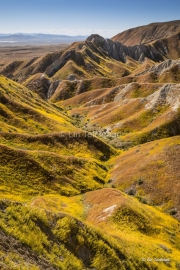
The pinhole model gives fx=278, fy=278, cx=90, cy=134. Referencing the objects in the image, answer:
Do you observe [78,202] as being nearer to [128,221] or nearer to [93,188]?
[93,188]

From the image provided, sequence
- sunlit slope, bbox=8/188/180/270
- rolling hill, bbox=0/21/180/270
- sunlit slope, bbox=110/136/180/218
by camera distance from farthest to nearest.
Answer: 1. sunlit slope, bbox=110/136/180/218
2. sunlit slope, bbox=8/188/180/270
3. rolling hill, bbox=0/21/180/270

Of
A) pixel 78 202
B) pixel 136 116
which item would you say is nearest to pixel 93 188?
pixel 78 202

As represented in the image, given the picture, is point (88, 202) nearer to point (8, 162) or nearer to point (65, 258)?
point (8, 162)

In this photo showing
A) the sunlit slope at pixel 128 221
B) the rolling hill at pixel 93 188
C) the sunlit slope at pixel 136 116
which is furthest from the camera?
the sunlit slope at pixel 136 116

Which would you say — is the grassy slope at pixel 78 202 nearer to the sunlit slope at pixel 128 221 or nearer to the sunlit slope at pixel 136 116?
the sunlit slope at pixel 128 221

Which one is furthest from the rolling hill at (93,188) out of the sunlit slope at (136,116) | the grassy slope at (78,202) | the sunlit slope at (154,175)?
the sunlit slope at (136,116)

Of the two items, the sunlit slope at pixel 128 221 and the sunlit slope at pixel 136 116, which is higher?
the sunlit slope at pixel 136 116

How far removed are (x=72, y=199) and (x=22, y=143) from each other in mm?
25651

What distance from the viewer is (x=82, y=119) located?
443ft

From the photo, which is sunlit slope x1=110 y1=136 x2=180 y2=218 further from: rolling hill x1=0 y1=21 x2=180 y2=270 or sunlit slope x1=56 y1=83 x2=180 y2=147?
sunlit slope x1=56 y1=83 x2=180 y2=147

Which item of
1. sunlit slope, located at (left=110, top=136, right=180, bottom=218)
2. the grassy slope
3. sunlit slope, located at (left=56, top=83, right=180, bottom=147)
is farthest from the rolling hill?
sunlit slope, located at (left=56, top=83, right=180, bottom=147)

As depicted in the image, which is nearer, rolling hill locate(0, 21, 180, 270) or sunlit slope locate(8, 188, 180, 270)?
rolling hill locate(0, 21, 180, 270)

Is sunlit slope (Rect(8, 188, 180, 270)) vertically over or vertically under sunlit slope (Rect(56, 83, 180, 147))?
under

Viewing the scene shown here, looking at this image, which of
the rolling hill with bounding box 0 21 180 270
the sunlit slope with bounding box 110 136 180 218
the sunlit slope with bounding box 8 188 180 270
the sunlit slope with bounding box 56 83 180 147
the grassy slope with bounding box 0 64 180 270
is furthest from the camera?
the sunlit slope with bounding box 56 83 180 147
